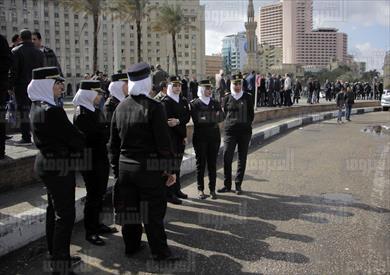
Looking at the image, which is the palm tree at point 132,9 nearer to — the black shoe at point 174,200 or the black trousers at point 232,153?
the black trousers at point 232,153

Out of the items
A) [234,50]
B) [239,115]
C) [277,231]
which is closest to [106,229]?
[277,231]

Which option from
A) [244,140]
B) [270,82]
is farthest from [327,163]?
[270,82]

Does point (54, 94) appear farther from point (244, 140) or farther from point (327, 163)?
point (327, 163)

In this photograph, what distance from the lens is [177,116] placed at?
275 inches

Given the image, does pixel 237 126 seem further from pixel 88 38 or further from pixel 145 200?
pixel 88 38

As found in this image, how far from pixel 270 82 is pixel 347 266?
61.4 feet

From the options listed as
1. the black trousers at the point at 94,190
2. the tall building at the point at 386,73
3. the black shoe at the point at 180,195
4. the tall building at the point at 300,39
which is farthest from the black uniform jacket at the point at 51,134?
the tall building at the point at 300,39

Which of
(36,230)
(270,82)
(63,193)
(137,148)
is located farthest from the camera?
(270,82)

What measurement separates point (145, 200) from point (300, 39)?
13197 centimetres

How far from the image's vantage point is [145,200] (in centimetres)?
465

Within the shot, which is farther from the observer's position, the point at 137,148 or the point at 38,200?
the point at 38,200

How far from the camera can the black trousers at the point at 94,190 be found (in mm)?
5379

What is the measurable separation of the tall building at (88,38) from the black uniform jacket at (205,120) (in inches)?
3770

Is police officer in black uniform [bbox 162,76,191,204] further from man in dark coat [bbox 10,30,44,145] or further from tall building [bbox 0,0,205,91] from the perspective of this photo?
tall building [bbox 0,0,205,91]
